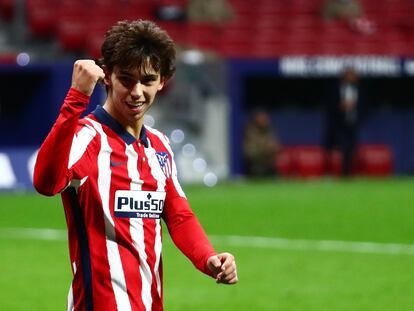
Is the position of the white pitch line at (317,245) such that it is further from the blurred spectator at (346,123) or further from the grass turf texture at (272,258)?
the blurred spectator at (346,123)

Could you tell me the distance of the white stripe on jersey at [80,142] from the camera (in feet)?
15.7

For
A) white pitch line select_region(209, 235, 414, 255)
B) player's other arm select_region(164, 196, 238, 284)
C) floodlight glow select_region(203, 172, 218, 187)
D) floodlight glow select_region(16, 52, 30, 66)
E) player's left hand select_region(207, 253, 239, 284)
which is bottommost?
white pitch line select_region(209, 235, 414, 255)

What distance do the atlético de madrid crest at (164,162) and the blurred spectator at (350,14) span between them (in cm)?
2265

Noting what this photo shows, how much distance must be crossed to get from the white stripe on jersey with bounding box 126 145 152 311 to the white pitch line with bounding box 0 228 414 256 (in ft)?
27.6

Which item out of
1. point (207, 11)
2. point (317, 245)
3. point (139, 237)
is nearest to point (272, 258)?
point (317, 245)

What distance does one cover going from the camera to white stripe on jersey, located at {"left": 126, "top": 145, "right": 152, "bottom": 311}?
491 centimetres

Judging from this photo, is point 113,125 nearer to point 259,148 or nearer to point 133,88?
point 133,88

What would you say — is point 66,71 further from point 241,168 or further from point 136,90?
point 136,90

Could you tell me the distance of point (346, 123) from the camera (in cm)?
2439

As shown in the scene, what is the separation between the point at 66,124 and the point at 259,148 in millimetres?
19410

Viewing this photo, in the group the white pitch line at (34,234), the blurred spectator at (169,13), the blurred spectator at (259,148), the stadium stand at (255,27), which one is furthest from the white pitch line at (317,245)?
the blurred spectator at (169,13)

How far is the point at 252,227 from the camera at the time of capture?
15.6 meters

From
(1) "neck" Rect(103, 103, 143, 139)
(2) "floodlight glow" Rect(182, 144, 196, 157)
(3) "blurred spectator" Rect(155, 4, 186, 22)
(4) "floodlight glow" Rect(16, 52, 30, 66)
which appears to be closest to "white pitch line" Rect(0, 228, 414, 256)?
(4) "floodlight glow" Rect(16, 52, 30, 66)

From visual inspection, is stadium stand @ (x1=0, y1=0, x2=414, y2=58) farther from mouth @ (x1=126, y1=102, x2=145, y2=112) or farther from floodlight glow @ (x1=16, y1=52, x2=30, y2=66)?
mouth @ (x1=126, y1=102, x2=145, y2=112)
